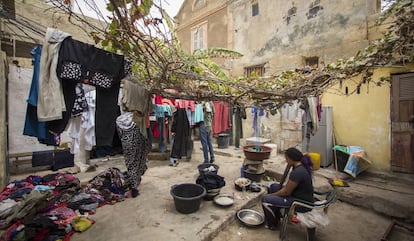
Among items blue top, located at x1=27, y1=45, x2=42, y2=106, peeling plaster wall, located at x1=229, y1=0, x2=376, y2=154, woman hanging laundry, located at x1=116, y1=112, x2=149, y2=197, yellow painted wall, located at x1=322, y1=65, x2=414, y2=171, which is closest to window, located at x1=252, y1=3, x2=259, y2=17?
peeling plaster wall, located at x1=229, y1=0, x2=376, y2=154

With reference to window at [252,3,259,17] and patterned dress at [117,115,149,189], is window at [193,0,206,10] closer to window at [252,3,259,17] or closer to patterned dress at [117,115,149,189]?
window at [252,3,259,17]

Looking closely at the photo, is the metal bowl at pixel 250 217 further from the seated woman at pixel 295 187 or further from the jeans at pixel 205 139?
the jeans at pixel 205 139

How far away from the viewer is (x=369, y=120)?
5844 millimetres

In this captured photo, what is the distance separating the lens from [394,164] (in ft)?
17.6

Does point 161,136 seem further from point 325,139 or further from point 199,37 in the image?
point 199,37

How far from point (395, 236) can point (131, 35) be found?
5.56 metres

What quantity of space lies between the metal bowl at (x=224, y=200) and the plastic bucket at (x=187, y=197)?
45 cm

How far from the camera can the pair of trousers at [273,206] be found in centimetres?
330

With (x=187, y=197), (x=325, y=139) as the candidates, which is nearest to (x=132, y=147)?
(x=187, y=197)

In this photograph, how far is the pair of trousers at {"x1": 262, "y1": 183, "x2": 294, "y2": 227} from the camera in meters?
3.30

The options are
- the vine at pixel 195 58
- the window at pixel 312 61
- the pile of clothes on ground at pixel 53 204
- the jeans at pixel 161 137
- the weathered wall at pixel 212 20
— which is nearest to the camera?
the vine at pixel 195 58

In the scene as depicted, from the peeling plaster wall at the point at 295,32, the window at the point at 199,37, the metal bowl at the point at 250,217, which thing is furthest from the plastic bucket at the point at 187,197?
the window at the point at 199,37

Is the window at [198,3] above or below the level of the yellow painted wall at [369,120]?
above

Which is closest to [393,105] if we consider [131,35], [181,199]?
[181,199]
